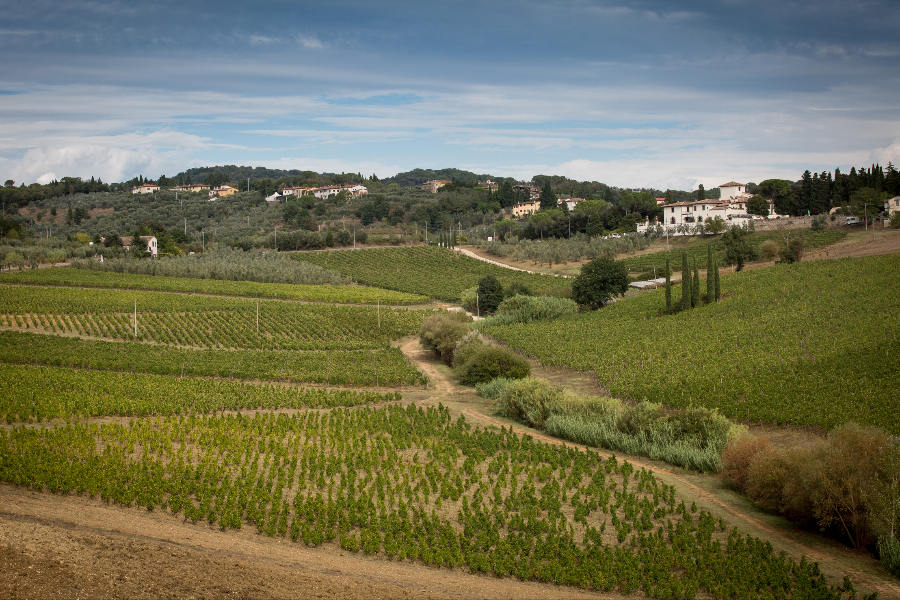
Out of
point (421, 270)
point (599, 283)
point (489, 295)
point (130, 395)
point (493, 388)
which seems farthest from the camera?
point (421, 270)

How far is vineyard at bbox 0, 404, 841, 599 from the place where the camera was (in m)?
16.2

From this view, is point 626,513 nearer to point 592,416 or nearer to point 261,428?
point 592,416

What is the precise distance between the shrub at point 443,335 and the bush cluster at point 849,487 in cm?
2654

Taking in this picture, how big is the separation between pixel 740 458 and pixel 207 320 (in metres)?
43.9

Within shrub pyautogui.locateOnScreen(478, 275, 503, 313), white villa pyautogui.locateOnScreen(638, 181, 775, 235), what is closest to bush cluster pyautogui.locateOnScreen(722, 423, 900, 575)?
shrub pyautogui.locateOnScreen(478, 275, 503, 313)

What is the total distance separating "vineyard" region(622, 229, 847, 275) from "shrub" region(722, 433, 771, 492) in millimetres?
49233

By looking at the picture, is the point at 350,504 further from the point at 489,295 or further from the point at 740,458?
the point at 489,295

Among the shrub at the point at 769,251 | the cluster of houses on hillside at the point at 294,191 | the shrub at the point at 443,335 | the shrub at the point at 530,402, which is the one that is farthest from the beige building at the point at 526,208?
the shrub at the point at 530,402

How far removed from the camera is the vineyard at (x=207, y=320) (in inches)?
1925

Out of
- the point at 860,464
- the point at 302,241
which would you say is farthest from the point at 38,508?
the point at 302,241

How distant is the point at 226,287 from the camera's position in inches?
2763

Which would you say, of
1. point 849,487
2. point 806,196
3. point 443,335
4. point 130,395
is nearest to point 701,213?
point 806,196

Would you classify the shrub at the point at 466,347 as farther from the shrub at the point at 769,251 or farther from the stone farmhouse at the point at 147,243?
the stone farmhouse at the point at 147,243

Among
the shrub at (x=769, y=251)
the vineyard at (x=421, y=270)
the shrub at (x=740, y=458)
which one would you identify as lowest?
the shrub at (x=740, y=458)
